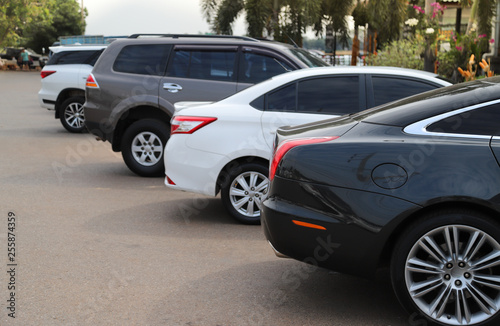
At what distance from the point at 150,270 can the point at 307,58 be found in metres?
5.10

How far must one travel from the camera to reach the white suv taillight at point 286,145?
488 cm

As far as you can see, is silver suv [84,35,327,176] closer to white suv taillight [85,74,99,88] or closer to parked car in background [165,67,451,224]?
white suv taillight [85,74,99,88]

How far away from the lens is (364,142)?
470 centimetres

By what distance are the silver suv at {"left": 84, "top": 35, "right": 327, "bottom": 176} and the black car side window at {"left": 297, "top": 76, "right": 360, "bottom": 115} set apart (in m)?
2.31

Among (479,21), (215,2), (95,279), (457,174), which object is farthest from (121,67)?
(215,2)

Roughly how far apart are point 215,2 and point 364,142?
31.8m

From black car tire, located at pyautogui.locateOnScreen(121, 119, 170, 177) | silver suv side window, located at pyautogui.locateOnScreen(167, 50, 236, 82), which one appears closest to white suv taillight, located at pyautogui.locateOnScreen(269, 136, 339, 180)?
silver suv side window, located at pyautogui.locateOnScreen(167, 50, 236, 82)

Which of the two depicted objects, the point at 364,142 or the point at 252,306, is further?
the point at 252,306

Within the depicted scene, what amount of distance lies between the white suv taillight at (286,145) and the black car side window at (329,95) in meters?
2.38

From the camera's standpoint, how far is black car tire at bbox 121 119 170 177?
10555 millimetres

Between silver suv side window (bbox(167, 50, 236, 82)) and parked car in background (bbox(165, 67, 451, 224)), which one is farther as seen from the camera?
silver suv side window (bbox(167, 50, 236, 82))

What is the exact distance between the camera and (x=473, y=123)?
4.60 metres

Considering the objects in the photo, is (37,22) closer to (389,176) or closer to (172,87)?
(172,87)

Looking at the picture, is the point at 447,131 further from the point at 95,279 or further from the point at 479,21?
the point at 479,21
